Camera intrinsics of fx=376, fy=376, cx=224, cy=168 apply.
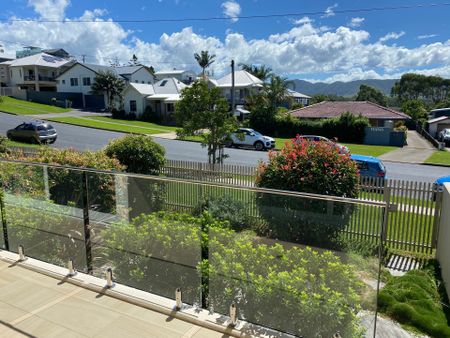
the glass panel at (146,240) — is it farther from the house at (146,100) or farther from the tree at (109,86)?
the tree at (109,86)

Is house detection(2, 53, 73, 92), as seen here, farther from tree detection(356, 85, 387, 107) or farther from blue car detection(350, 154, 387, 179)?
tree detection(356, 85, 387, 107)

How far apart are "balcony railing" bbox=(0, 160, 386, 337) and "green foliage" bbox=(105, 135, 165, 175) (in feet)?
20.2

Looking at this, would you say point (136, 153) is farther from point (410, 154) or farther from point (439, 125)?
point (439, 125)

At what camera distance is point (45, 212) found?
17.1 ft

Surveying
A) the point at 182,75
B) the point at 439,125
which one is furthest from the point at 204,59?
the point at 439,125

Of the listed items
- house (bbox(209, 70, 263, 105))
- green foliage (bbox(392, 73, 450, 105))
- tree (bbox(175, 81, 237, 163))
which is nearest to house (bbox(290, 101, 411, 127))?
house (bbox(209, 70, 263, 105))

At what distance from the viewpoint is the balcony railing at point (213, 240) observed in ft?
10.6

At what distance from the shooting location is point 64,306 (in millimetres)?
3867

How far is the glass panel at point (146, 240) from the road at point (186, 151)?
16793 mm

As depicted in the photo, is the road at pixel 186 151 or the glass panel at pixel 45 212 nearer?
the glass panel at pixel 45 212

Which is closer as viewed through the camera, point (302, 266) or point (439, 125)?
point (302, 266)

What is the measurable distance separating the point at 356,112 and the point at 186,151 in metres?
23.1

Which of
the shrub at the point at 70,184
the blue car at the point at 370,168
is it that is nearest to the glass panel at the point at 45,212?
the shrub at the point at 70,184

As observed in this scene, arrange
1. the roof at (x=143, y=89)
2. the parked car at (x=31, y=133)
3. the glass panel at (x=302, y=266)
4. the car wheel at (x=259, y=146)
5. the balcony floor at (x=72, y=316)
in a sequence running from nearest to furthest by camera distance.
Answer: the glass panel at (x=302, y=266) < the balcony floor at (x=72, y=316) < the parked car at (x=31, y=133) < the car wheel at (x=259, y=146) < the roof at (x=143, y=89)
